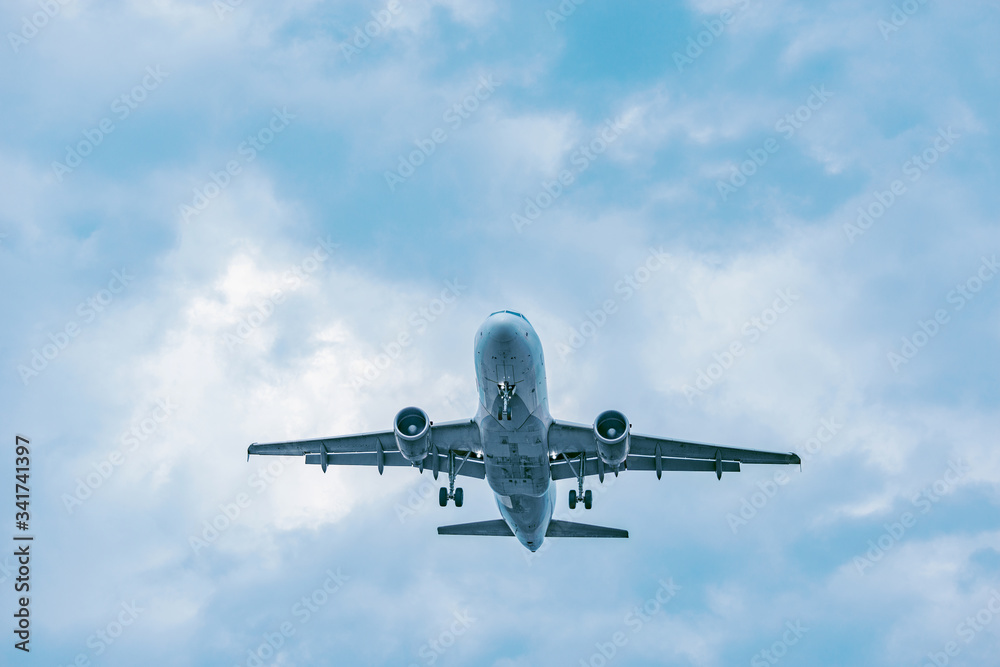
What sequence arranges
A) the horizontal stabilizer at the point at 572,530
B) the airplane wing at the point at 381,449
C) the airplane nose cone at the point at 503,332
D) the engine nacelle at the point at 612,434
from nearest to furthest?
the airplane nose cone at the point at 503,332 → the engine nacelle at the point at 612,434 → the airplane wing at the point at 381,449 → the horizontal stabilizer at the point at 572,530

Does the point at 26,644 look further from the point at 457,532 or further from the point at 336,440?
the point at 457,532

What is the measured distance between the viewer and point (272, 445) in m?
44.4

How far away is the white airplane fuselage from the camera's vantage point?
3472 centimetres

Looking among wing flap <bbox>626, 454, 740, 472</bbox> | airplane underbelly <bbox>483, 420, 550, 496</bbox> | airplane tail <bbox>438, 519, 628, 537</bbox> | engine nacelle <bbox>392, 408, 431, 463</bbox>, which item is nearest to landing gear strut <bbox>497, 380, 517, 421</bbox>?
airplane underbelly <bbox>483, 420, 550, 496</bbox>

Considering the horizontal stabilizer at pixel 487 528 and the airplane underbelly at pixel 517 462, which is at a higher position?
the horizontal stabilizer at pixel 487 528

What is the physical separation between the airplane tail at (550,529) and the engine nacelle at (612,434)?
10046mm

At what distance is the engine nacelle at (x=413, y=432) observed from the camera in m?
39.4

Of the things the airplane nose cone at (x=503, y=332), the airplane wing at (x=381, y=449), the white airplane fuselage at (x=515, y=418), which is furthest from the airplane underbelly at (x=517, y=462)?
the airplane nose cone at (x=503, y=332)

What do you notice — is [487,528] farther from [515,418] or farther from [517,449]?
[515,418]

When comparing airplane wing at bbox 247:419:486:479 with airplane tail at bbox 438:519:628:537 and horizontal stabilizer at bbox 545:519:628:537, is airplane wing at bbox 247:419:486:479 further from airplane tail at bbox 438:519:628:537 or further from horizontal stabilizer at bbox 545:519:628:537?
horizontal stabilizer at bbox 545:519:628:537

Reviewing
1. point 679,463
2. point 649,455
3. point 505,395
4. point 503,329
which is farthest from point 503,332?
point 679,463

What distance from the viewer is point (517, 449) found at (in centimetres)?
3956

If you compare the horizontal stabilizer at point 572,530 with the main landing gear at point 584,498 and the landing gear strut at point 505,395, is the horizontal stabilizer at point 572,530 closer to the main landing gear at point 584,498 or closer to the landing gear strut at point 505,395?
the main landing gear at point 584,498

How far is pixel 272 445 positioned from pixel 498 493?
450 inches
